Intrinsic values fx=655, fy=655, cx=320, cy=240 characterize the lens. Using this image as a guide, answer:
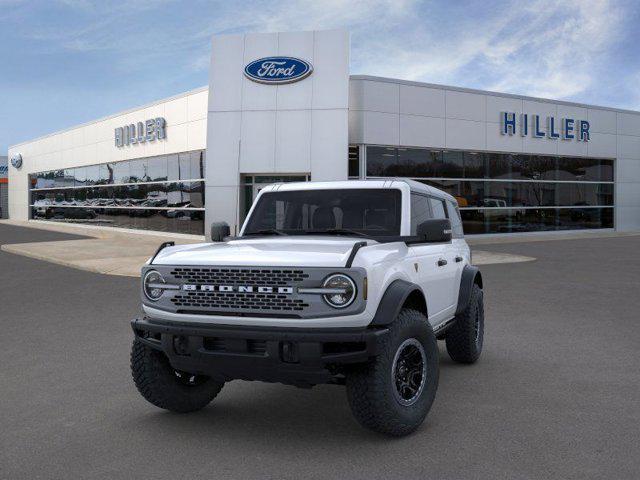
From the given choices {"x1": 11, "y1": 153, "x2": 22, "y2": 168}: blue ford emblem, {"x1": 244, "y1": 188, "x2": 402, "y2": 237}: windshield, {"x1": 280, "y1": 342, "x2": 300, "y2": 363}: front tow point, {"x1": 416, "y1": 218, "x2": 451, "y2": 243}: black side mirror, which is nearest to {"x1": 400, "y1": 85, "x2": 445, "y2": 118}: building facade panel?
{"x1": 244, "y1": 188, "x2": 402, "y2": 237}: windshield

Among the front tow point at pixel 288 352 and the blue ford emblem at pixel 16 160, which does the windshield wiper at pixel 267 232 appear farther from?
the blue ford emblem at pixel 16 160

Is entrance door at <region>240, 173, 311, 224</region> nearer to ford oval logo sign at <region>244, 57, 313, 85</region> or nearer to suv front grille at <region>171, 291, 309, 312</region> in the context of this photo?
ford oval logo sign at <region>244, 57, 313, 85</region>

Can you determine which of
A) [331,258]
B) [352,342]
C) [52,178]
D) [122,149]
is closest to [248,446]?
[352,342]

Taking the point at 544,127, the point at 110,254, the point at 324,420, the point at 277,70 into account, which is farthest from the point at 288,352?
the point at 544,127

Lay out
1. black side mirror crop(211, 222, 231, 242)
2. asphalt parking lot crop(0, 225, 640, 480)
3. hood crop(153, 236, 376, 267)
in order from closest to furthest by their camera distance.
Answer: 1. asphalt parking lot crop(0, 225, 640, 480)
2. hood crop(153, 236, 376, 267)
3. black side mirror crop(211, 222, 231, 242)

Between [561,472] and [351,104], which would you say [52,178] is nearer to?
[351,104]

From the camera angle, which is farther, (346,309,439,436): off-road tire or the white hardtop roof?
the white hardtop roof

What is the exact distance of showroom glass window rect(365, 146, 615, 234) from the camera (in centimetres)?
2581

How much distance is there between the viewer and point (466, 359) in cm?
650

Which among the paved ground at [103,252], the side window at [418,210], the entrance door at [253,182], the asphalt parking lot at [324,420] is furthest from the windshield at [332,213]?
the entrance door at [253,182]

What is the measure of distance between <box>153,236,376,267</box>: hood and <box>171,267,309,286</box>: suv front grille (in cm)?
4

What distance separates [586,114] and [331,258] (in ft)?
99.8

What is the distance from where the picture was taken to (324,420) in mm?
4844

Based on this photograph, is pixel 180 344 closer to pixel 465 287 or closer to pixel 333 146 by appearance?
pixel 465 287
